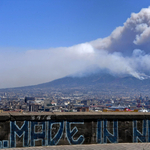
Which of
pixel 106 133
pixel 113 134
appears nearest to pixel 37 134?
pixel 106 133

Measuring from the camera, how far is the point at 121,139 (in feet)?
27.6

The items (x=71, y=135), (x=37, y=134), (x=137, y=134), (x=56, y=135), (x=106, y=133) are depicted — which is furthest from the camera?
(x=137, y=134)

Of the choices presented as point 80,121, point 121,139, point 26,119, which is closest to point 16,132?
point 26,119

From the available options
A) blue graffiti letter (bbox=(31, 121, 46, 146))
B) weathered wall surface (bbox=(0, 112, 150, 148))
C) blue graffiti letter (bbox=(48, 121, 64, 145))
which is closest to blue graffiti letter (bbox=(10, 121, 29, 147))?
weathered wall surface (bbox=(0, 112, 150, 148))

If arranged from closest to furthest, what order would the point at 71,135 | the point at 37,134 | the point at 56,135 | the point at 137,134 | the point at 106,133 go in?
1. the point at 37,134
2. the point at 56,135
3. the point at 71,135
4. the point at 106,133
5. the point at 137,134

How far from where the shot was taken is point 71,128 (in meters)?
8.13

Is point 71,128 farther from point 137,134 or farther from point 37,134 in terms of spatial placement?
point 137,134

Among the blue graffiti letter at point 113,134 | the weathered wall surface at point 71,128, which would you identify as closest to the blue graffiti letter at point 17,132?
the weathered wall surface at point 71,128

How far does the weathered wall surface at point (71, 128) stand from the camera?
7.71m

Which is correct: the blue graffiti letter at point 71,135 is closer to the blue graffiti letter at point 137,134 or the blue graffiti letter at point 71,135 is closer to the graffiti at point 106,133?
the graffiti at point 106,133

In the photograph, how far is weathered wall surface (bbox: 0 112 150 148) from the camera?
7.71m

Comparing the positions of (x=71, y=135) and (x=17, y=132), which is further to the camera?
(x=71, y=135)

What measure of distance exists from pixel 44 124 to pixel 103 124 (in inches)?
67.6

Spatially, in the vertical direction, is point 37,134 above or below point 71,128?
below
